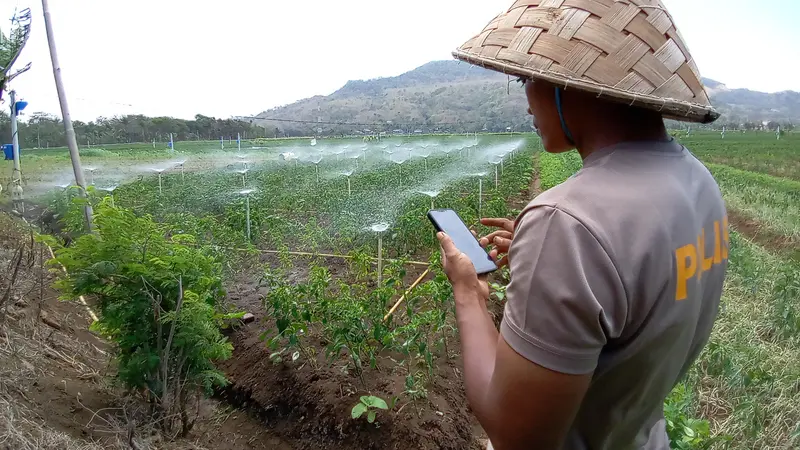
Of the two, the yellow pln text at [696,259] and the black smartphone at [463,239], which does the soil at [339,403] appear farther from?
the yellow pln text at [696,259]

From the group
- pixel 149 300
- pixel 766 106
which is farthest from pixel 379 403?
pixel 766 106

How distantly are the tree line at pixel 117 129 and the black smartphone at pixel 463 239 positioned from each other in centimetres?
572

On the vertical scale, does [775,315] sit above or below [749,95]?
below

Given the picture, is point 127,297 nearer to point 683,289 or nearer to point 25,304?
point 25,304

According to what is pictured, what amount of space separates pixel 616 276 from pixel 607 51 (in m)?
0.45

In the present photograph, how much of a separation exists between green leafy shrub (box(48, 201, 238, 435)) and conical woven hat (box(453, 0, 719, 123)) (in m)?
2.44

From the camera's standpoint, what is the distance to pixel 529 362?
844mm

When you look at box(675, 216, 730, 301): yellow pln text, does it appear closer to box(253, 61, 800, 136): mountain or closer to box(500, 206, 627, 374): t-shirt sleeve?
box(500, 206, 627, 374): t-shirt sleeve

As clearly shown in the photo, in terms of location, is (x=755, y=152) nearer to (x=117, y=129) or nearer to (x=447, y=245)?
(x=117, y=129)

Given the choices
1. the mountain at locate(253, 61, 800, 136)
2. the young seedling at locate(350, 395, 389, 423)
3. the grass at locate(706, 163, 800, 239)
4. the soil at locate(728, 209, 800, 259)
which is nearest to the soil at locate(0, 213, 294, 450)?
the young seedling at locate(350, 395, 389, 423)

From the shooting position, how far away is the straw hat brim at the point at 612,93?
949 mm

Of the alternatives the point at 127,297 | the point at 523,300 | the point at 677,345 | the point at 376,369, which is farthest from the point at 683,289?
the point at 376,369

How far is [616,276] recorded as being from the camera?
829 mm

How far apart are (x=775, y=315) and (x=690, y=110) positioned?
5.17m
